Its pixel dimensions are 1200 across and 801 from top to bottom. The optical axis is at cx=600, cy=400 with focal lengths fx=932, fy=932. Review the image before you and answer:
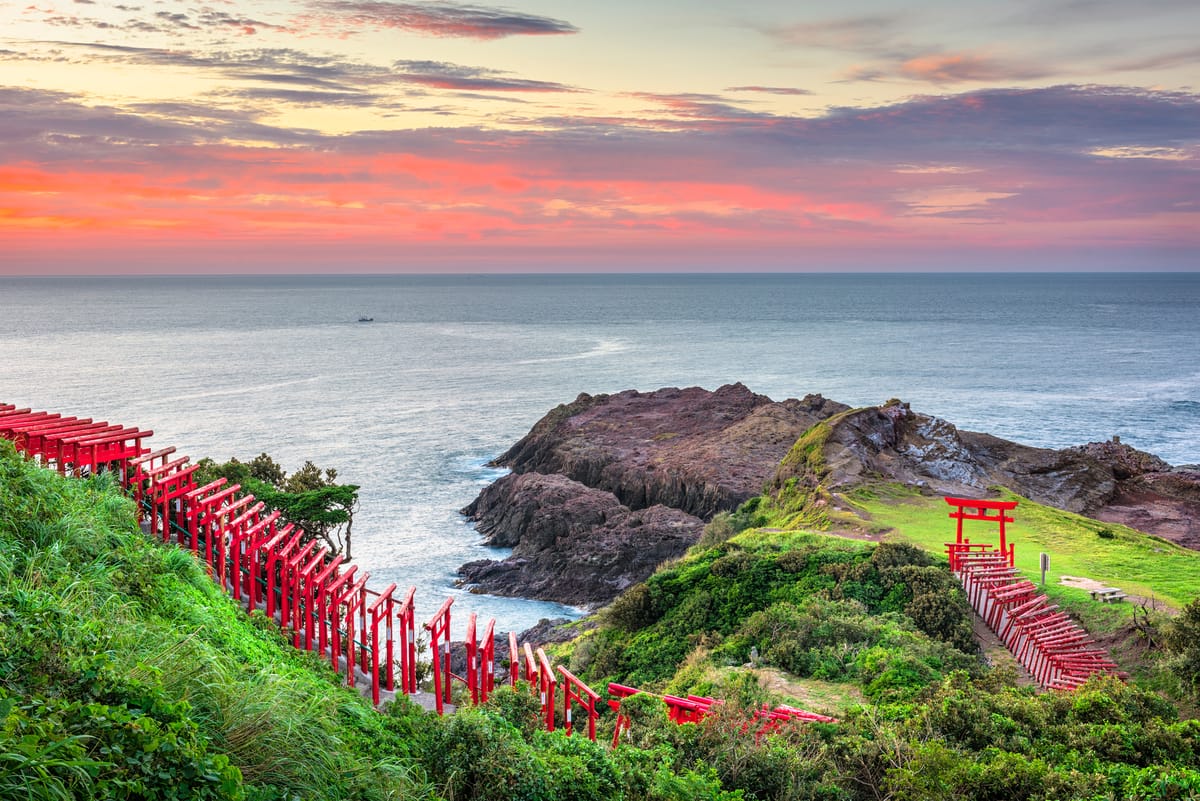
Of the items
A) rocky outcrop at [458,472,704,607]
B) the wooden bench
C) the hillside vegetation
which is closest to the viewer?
the hillside vegetation

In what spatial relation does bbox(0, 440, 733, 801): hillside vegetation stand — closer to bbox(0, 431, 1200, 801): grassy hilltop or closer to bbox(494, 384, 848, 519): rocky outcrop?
bbox(0, 431, 1200, 801): grassy hilltop

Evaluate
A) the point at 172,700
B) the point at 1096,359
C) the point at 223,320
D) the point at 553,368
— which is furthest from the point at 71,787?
the point at 223,320

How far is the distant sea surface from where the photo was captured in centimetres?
6000

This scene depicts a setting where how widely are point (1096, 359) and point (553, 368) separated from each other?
242ft

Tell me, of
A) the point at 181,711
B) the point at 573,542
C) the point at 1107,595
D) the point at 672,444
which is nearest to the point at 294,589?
the point at 181,711

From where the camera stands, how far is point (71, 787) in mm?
5957

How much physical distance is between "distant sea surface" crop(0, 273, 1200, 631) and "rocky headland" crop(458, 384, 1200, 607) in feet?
8.64

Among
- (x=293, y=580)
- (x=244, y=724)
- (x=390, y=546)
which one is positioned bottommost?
(x=390, y=546)

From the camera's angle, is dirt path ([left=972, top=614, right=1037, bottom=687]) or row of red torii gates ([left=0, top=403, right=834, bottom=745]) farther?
dirt path ([left=972, top=614, right=1037, bottom=687])

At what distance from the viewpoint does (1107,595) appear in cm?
2202

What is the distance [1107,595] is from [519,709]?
1597cm

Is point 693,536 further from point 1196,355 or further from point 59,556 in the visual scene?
point 1196,355

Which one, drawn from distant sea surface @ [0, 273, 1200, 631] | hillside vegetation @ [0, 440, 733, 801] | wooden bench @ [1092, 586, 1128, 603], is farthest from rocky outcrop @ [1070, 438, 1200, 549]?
hillside vegetation @ [0, 440, 733, 801]

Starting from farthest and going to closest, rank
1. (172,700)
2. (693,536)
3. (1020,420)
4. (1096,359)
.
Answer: (1096,359) → (1020,420) → (693,536) → (172,700)
